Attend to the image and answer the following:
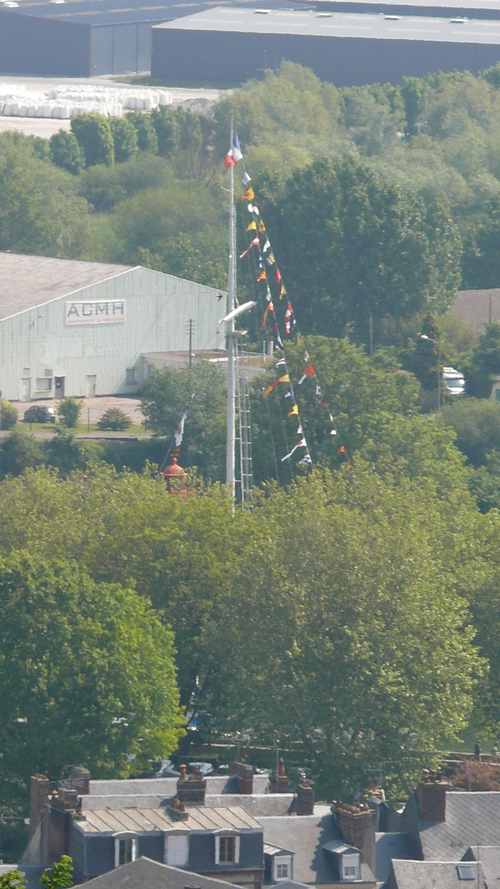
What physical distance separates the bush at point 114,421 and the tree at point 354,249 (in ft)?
67.7

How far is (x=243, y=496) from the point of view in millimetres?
83250

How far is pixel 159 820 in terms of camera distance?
174ft

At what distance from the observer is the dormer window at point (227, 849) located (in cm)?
5253

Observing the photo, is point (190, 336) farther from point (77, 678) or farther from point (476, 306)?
point (77, 678)

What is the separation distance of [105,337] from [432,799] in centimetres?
7658

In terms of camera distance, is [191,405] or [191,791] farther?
[191,405]

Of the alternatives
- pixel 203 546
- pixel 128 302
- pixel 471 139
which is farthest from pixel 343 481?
pixel 471 139

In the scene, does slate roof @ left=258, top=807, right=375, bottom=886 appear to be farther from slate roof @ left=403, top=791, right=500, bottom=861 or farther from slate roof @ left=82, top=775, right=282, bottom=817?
slate roof @ left=403, top=791, right=500, bottom=861

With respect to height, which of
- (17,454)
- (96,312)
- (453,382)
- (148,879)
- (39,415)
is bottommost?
(148,879)

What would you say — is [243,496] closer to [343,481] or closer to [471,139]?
[343,481]

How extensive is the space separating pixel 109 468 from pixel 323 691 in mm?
24441

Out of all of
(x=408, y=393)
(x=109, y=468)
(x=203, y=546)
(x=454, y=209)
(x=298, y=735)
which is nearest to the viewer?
(x=298, y=735)

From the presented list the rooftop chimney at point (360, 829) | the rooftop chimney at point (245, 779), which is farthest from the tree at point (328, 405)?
the rooftop chimney at point (360, 829)

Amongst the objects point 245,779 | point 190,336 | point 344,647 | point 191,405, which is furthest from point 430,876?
point 190,336
